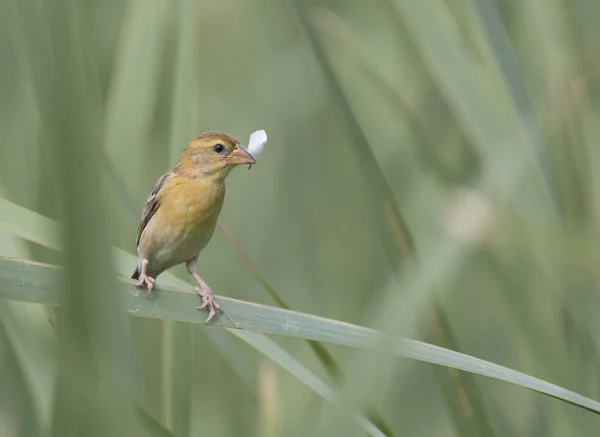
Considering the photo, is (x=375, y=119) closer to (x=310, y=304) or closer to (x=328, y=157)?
(x=328, y=157)

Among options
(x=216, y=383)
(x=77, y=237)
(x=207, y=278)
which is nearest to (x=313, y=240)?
(x=207, y=278)

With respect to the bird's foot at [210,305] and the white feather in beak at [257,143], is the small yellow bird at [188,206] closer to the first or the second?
the white feather in beak at [257,143]

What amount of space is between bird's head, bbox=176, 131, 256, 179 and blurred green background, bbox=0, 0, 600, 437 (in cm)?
21

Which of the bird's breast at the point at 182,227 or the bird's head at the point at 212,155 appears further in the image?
the bird's head at the point at 212,155

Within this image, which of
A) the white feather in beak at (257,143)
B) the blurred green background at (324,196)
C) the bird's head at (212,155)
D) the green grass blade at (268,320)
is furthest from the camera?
the bird's head at (212,155)

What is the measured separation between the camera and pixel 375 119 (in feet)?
12.5

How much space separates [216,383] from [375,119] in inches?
52.9

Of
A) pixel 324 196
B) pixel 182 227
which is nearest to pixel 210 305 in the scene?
pixel 182 227

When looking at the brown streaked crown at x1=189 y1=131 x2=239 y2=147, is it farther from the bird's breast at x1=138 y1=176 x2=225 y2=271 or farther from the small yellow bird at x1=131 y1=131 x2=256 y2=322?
the bird's breast at x1=138 y1=176 x2=225 y2=271

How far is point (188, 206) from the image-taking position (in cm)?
305

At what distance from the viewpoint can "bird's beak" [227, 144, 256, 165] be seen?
3059 mm

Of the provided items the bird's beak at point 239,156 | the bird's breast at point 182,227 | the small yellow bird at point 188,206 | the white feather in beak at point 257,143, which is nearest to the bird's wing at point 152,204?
the small yellow bird at point 188,206

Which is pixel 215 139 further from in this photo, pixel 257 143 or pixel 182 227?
pixel 182 227

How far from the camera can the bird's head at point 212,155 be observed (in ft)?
10.3
